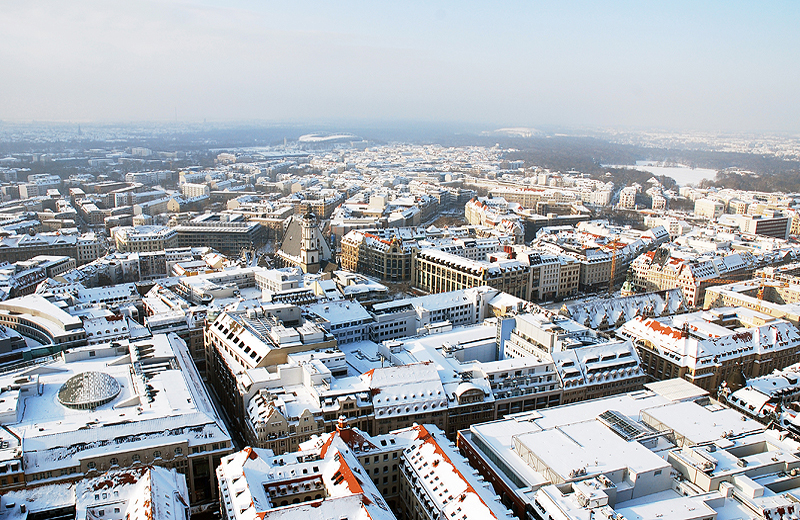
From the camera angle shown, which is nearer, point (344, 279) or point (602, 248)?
point (344, 279)

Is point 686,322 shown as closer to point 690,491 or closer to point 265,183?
point 690,491

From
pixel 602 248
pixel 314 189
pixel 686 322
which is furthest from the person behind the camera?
pixel 314 189

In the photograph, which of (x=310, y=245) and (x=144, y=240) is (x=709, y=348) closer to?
(x=310, y=245)

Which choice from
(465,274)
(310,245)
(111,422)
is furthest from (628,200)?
(111,422)

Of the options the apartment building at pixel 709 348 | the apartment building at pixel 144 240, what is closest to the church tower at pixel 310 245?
the apartment building at pixel 144 240

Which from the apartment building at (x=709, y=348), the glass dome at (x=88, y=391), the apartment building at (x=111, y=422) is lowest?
the apartment building at (x=709, y=348)

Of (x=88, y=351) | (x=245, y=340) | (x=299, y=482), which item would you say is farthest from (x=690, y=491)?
(x=88, y=351)

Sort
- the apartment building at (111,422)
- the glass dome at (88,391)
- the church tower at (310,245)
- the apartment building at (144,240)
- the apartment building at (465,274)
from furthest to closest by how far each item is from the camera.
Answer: the apartment building at (144,240)
the church tower at (310,245)
the apartment building at (465,274)
the glass dome at (88,391)
the apartment building at (111,422)

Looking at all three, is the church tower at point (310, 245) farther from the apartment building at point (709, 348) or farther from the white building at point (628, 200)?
the white building at point (628, 200)
